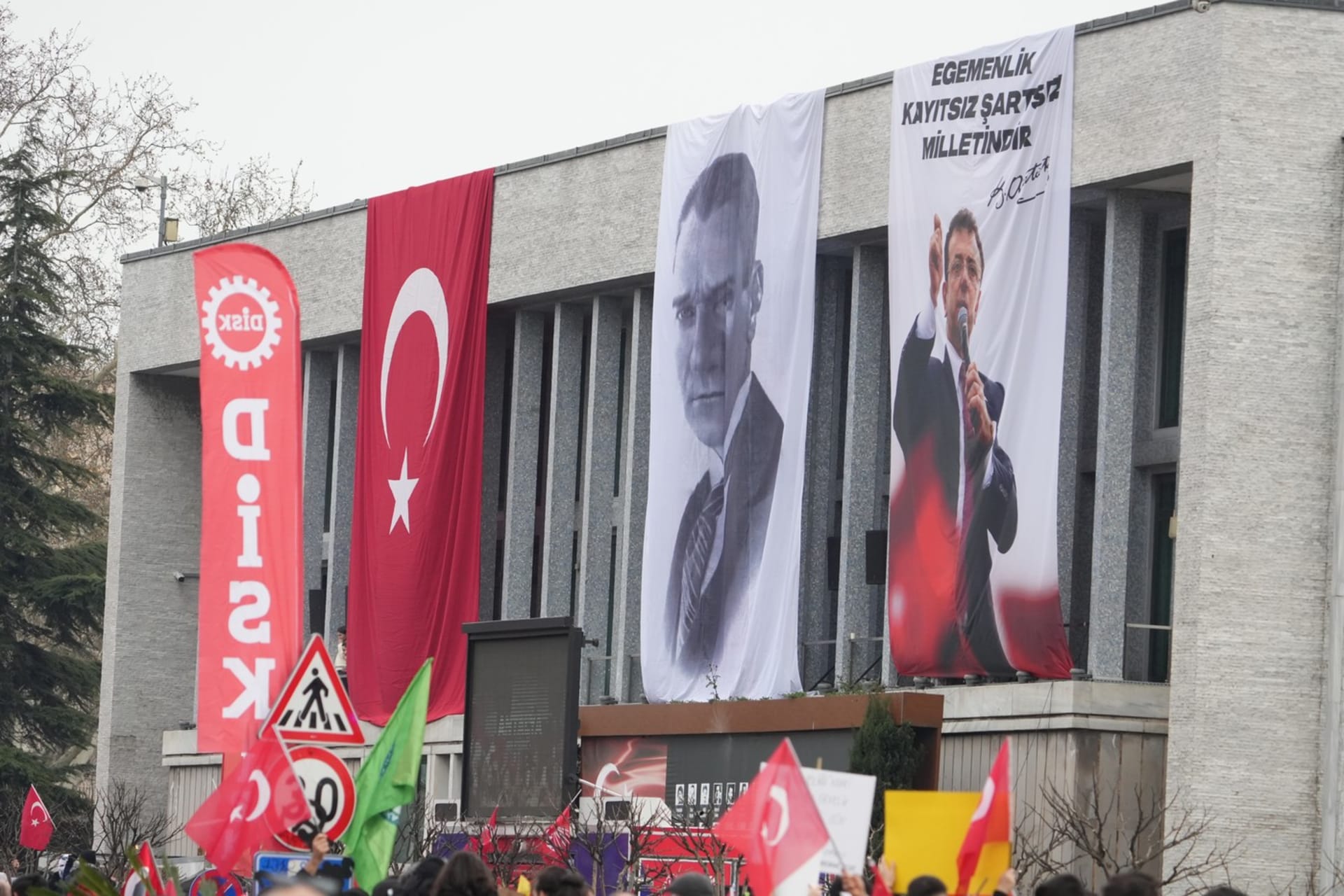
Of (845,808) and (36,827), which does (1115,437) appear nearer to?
(36,827)

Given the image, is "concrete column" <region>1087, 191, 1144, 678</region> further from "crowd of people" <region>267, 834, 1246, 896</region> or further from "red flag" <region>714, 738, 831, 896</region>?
"crowd of people" <region>267, 834, 1246, 896</region>

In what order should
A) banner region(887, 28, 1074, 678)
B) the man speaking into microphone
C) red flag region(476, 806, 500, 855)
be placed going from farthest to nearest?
the man speaking into microphone < red flag region(476, 806, 500, 855) < banner region(887, 28, 1074, 678)

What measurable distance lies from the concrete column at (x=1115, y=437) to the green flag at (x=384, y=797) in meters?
15.5

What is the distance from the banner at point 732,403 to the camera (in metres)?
33.6

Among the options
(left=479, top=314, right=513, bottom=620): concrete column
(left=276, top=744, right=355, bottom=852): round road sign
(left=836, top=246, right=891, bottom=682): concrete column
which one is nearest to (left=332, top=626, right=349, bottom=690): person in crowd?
(left=479, top=314, right=513, bottom=620): concrete column

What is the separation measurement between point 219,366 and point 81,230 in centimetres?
3730

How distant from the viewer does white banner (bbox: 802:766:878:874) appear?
13.1 meters

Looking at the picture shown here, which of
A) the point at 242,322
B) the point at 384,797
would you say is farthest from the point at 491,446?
the point at 384,797

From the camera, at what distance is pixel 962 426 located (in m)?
31.3

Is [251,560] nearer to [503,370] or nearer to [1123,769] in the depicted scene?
[1123,769]

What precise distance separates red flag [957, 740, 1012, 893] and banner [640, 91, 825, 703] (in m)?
20.5

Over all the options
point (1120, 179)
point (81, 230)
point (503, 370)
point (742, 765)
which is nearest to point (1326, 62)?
point (1120, 179)

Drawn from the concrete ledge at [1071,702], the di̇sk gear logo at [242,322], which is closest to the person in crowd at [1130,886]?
the di̇sk gear logo at [242,322]

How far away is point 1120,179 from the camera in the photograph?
3059 centimetres
